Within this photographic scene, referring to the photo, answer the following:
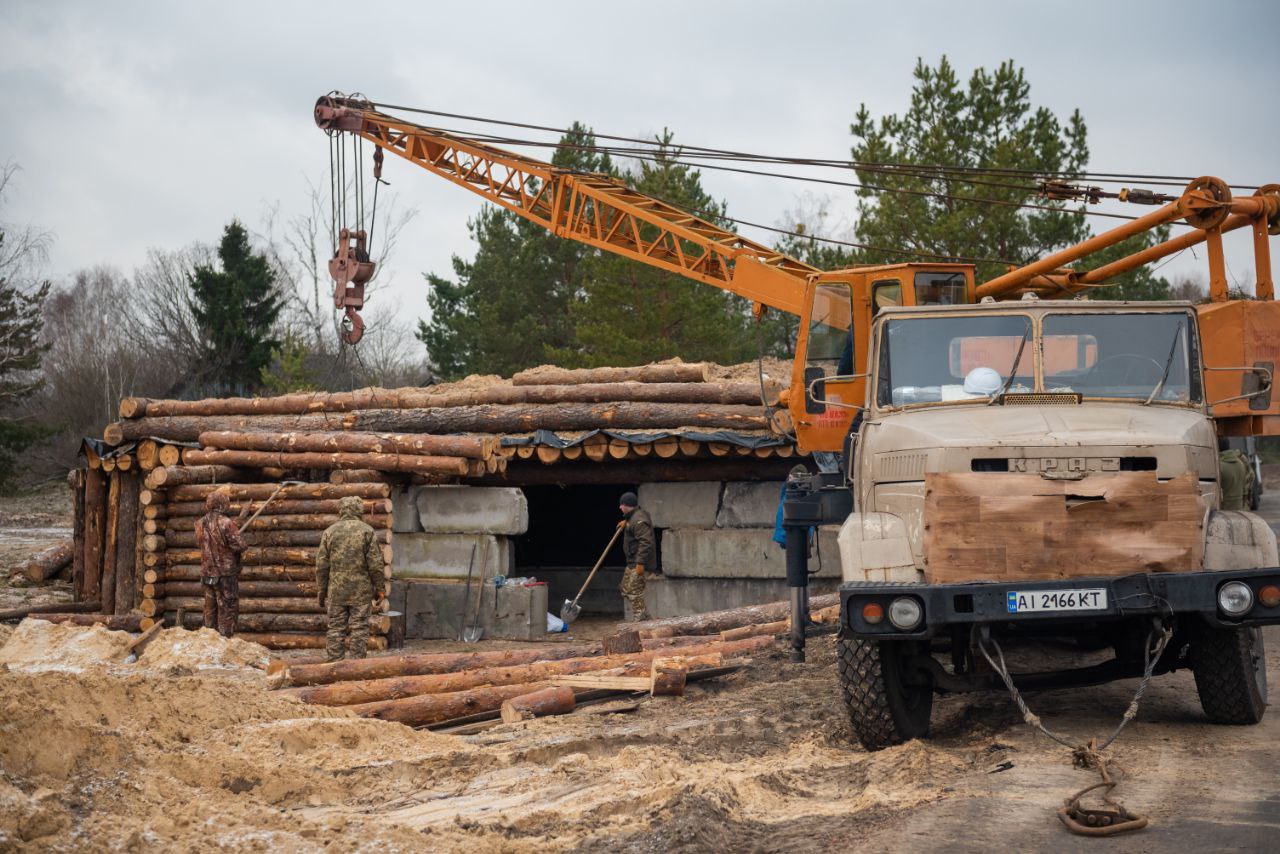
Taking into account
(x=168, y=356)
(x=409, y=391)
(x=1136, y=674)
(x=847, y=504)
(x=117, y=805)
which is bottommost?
(x=117, y=805)

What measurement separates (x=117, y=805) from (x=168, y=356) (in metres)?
40.8

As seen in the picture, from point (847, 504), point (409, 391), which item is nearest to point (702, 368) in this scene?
point (409, 391)

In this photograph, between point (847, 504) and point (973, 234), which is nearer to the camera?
point (847, 504)

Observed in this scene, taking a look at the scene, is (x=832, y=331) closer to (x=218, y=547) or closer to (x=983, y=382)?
(x=983, y=382)

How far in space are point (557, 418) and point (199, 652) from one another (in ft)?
21.6

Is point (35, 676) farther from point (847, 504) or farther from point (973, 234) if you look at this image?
point (973, 234)

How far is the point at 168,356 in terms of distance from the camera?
44812 mm

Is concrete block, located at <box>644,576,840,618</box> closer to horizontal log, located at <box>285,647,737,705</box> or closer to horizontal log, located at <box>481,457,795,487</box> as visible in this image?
horizontal log, located at <box>481,457,795,487</box>

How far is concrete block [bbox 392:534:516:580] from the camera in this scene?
1677 centimetres

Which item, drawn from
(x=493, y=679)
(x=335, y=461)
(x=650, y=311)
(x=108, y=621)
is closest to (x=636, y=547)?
(x=335, y=461)

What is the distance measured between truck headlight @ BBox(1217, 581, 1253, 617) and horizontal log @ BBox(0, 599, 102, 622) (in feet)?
50.1

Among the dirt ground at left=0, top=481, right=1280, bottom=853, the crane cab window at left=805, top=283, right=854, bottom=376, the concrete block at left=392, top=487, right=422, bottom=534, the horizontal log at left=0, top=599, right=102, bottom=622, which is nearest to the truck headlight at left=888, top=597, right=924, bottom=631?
the dirt ground at left=0, top=481, right=1280, bottom=853

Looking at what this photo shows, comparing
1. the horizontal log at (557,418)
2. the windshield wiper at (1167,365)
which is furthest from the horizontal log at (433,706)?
the horizontal log at (557,418)

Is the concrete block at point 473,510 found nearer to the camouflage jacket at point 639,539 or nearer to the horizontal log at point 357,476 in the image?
the horizontal log at point 357,476
